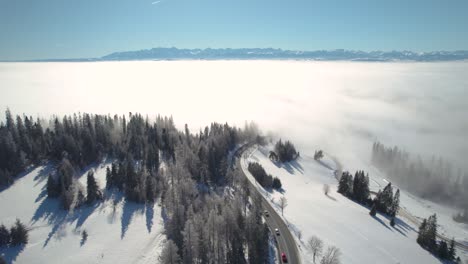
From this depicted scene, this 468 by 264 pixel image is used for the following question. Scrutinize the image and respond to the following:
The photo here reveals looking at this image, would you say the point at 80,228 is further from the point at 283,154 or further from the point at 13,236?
the point at 283,154

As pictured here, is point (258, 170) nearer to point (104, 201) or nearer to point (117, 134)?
point (104, 201)

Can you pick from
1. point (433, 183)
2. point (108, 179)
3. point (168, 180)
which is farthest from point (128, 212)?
point (433, 183)

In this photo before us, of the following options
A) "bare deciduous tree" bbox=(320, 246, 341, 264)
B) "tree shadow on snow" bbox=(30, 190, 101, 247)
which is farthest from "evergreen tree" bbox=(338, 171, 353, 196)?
"tree shadow on snow" bbox=(30, 190, 101, 247)

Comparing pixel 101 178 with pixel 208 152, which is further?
pixel 208 152

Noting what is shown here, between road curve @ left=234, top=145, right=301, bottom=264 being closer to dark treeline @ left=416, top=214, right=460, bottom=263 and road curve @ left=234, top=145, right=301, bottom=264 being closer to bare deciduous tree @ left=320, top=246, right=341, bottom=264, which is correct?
bare deciduous tree @ left=320, top=246, right=341, bottom=264

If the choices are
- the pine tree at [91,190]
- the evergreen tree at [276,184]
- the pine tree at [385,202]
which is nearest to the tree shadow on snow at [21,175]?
the pine tree at [91,190]

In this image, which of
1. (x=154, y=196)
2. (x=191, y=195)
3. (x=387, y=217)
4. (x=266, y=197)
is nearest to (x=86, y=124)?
(x=154, y=196)
